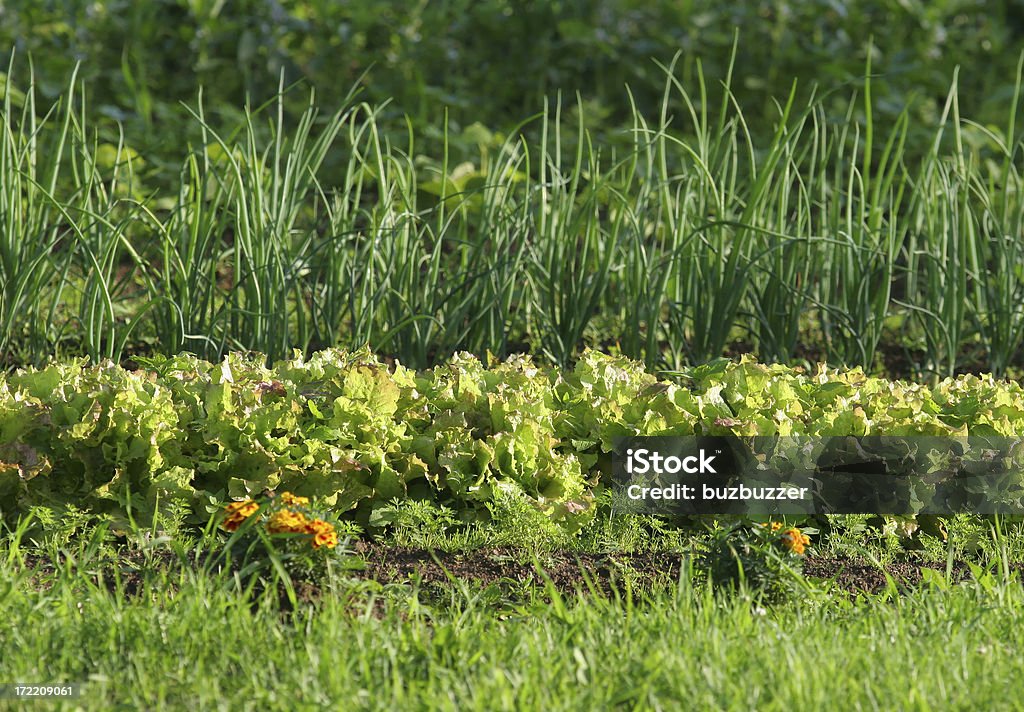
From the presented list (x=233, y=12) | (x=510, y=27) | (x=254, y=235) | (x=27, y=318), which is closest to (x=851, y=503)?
(x=254, y=235)

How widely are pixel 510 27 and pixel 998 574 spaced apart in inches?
205

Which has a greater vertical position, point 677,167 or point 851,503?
point 677,167

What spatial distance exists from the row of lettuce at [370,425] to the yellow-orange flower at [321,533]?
42cm

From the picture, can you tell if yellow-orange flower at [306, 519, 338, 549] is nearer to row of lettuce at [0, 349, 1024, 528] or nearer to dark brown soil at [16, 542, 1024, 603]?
dark brown soil at [16, 542, 1024, 603]

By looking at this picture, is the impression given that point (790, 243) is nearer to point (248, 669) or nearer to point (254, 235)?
point (254, 235)

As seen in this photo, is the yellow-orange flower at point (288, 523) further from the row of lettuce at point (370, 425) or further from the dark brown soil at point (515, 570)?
the row of lettuce at point (370, 425)

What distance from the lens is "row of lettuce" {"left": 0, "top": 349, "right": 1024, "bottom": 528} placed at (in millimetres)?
2789

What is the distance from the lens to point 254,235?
3.65 meters

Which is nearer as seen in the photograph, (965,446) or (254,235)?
(965,446)

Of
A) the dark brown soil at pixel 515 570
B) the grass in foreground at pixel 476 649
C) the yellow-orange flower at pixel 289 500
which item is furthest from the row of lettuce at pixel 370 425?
the grass in foreground at pixel 476 649

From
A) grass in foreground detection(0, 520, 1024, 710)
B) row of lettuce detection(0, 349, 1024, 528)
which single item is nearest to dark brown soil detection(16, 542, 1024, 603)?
grass in foreground detection(0, 520, 1024, 710)

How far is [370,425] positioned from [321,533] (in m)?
0.60

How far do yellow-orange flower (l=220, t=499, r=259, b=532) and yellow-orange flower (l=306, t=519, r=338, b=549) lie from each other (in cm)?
16

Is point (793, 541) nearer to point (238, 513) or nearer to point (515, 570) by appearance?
point (515, 570)
